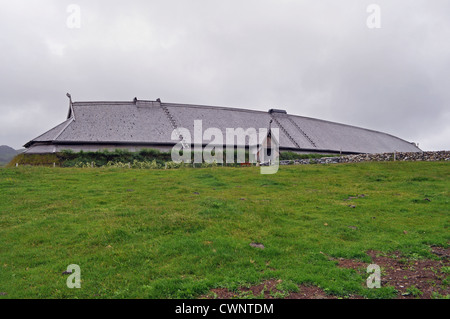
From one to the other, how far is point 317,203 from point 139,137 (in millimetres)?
37666

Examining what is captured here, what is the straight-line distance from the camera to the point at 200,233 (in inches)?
450
